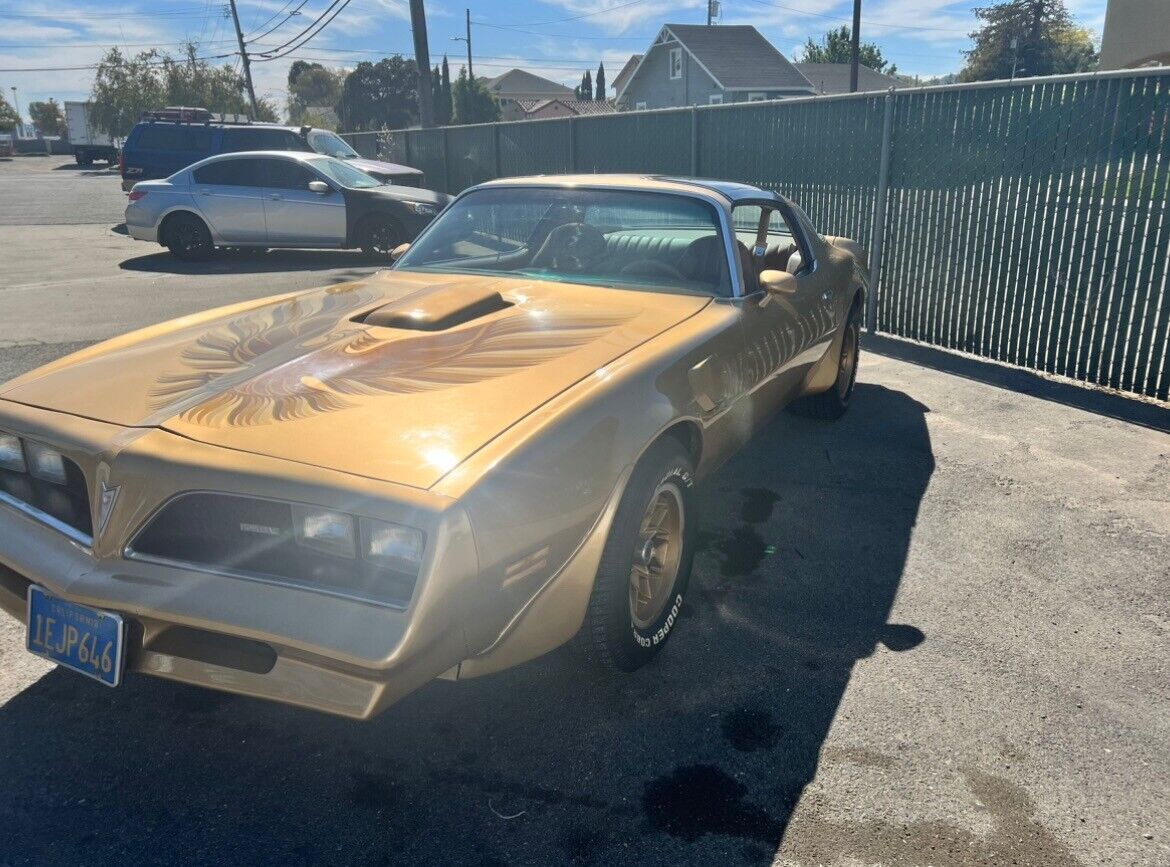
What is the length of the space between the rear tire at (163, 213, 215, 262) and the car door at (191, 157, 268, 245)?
0.73 ft

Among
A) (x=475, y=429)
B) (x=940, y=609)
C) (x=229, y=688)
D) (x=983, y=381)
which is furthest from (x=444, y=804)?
(x=983, y=381)

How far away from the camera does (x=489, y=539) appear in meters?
2.03

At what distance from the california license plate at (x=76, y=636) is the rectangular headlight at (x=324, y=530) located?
1.61 ft

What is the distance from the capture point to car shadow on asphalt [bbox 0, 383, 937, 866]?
2156 mm

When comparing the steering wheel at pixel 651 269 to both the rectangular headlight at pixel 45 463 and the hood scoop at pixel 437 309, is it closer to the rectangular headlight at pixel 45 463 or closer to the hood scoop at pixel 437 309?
the hood scoop at pixel 437 309

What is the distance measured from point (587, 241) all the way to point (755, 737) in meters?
2.22

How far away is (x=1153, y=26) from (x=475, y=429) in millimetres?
22527

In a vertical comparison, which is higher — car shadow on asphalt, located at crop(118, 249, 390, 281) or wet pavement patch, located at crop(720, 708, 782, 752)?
car shadow on asphalt, located at crop(118, 249, 390, 281)

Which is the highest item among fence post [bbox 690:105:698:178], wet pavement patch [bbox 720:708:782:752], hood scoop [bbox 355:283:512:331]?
fence post [bbox 690:105:698:178]

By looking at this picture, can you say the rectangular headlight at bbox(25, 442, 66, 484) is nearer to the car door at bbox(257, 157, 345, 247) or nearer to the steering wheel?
the steering wheel

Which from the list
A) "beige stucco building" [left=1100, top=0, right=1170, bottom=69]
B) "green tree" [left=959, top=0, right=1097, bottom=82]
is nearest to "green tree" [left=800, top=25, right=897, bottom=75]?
"green tree" [left=959, top=0, right=1097, bottom=82]

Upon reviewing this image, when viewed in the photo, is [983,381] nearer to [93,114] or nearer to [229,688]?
[229,688]

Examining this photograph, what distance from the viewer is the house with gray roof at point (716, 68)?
46469mm

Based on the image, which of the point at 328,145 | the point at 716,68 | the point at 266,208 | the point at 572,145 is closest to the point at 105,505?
the point at 266,208
